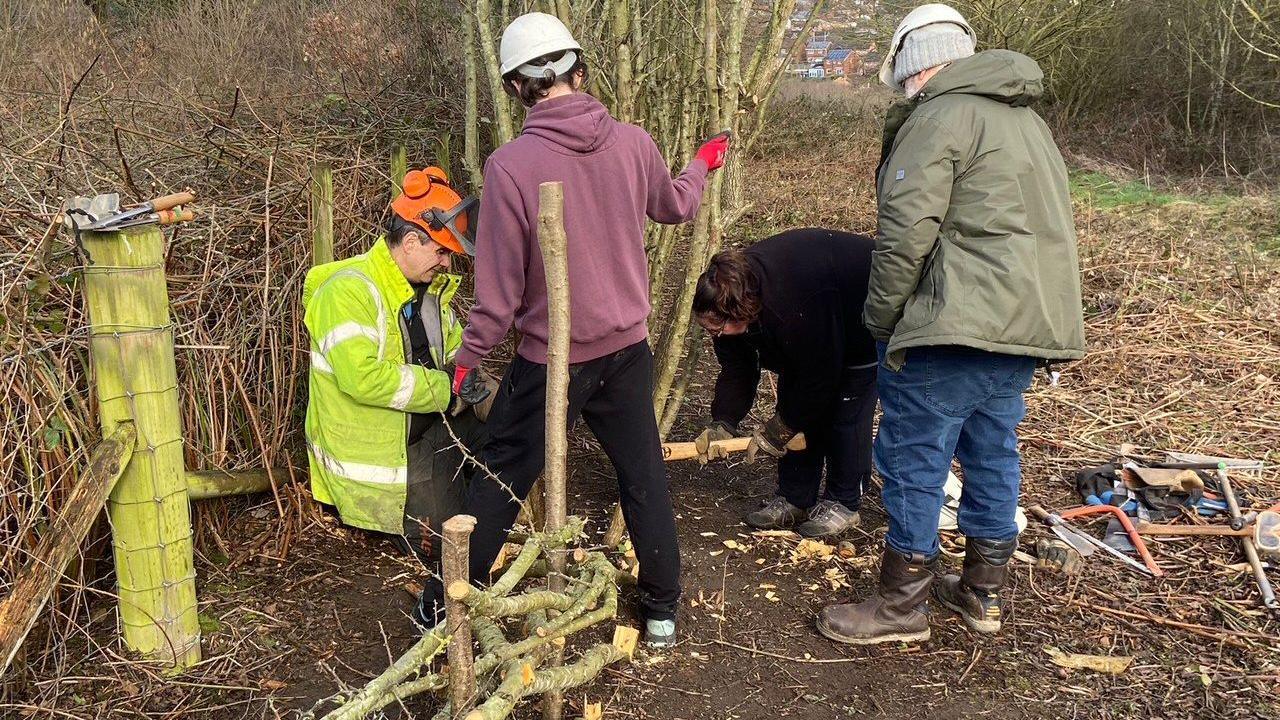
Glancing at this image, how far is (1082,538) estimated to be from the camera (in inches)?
143

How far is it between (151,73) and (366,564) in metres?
5.59

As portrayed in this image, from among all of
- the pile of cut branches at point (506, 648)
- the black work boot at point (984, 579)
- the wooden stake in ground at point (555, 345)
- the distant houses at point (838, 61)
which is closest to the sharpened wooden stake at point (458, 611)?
the pile of cut branches at point (506, 648)

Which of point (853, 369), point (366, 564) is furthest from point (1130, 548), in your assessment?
point (366, 564)

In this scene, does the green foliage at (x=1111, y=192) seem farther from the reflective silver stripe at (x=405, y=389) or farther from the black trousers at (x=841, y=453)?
the reflective silver stripe at (x=405, y=389)

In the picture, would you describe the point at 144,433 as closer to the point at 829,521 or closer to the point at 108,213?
the point at 108,213

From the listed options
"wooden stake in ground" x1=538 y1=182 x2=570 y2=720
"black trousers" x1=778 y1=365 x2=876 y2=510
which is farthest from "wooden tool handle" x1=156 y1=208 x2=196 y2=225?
"black trousers" x1=778 y1=365 x2=876 y2=510

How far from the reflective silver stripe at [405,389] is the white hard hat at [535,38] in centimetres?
125

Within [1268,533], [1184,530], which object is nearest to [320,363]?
[1184,530]

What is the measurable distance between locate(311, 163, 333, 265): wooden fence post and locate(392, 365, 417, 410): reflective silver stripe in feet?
2.24

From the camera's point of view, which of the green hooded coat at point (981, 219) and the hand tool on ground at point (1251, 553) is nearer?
the green hooded coat at point (981, 219)

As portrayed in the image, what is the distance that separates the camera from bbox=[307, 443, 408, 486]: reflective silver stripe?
3.28 meters

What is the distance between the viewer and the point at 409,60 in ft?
16.9

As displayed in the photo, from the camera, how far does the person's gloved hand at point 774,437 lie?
3527 millimetres

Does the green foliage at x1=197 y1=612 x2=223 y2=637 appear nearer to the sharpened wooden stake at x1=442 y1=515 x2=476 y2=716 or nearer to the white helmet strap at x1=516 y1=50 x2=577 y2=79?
the sharpened wooden stake at x1=442 y1=515 x2=476 y2=716
